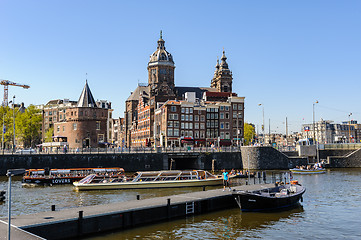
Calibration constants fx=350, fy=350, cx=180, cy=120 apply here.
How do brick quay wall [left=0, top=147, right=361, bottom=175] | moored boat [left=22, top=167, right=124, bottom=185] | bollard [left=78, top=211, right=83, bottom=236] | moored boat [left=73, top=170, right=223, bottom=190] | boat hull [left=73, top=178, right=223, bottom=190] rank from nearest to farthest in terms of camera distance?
1. bollard [left=78, top=211, right=83, bottom=236]
2. boat hull [left=73, top=178, right=223, bottom=190]
3. moored boat [left=73, top=170, right=223, bottom=190]
4. moored boat [left=22, top=167, right=124, bottom=185]
5. brick quay wall [left=0, top=147, right=361, bottom=175]

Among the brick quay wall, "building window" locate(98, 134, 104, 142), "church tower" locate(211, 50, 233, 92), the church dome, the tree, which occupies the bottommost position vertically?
the brick quay wall

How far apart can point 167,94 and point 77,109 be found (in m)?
36.3

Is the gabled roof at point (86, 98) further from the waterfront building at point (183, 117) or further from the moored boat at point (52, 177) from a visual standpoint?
the moored boat at point (52, 177)

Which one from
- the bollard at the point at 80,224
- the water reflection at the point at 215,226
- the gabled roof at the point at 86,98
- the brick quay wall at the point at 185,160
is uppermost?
the gabled roof at the point at 86,98

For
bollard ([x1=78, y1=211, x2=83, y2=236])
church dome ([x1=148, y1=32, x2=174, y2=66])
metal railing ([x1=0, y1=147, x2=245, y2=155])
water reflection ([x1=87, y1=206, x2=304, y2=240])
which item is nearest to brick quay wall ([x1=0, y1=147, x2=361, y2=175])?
metal railing ([x1=0, y1=147, x2=245, y2=155])

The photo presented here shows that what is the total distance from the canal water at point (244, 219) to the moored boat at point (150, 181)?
1631 millimetres

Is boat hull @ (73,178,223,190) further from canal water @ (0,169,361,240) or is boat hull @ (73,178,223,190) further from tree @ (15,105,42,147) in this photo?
tree @ (15,105,42,147)

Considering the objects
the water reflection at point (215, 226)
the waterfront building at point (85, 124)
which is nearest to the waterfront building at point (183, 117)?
the waterfront building at point (85, 124)

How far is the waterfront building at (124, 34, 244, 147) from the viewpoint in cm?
9800

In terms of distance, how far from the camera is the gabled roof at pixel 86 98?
94.8 metres

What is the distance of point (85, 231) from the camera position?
22.8 metres

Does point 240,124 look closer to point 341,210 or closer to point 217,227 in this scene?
point 341,210

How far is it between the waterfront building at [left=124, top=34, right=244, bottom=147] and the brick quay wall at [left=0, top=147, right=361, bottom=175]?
14.4 metres

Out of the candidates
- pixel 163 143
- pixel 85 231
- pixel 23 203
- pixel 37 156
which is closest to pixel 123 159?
pixel 37 156
